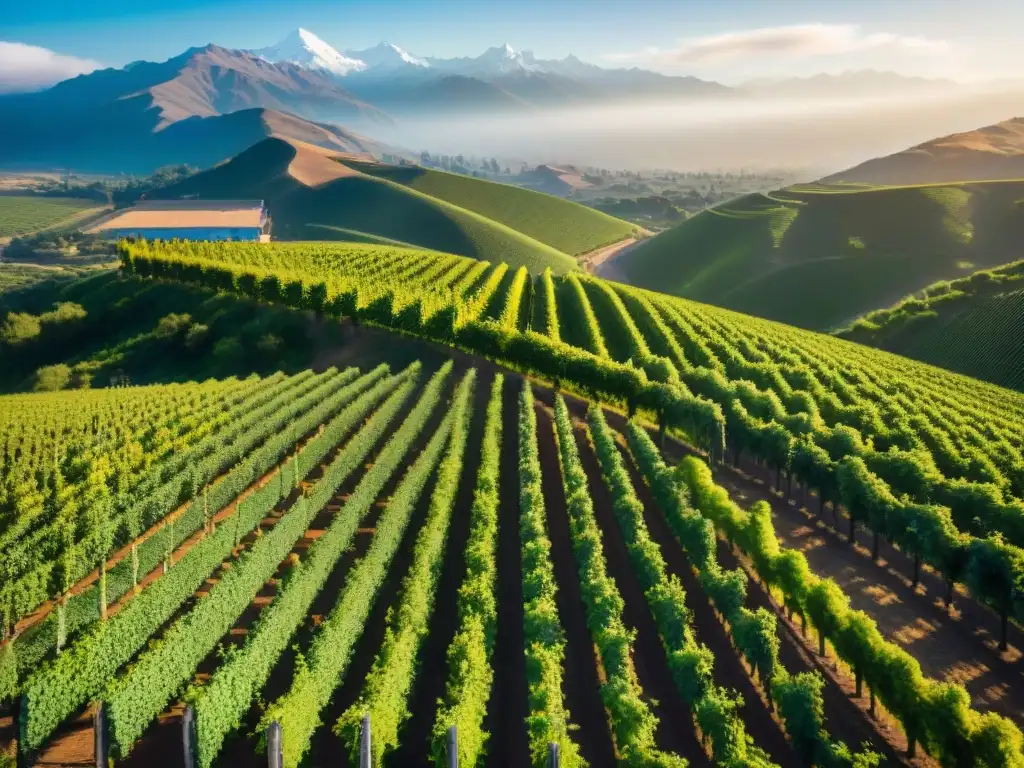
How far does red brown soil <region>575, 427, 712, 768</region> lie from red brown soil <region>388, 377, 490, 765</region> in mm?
6606

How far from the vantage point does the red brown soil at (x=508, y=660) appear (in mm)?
20250

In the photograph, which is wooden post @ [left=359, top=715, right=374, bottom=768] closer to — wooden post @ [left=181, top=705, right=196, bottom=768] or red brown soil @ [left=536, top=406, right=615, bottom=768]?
wooden post @ [left=181, top=705, right=196, bottom=768]

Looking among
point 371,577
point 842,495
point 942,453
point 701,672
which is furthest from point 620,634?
point 942,453

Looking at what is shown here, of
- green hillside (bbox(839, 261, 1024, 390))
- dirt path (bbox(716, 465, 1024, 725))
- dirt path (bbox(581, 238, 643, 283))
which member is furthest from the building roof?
dirt path (bbox(716, 465, 1024, 725))

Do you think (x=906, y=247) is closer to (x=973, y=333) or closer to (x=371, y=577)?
(x=973, y=333)

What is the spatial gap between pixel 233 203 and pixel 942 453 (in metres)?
177

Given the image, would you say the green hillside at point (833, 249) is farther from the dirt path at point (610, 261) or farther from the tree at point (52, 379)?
the tree at point (52, 379)

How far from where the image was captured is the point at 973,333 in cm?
7606

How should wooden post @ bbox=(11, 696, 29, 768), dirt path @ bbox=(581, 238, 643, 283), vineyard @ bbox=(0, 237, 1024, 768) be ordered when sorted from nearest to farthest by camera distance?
1. wooden post @ bbox=(11, 696, 29, 768)
2. vineyard @ bbox=(0, 237, 1024, 768)
3. dirt path @ bbox=(581, 238, 643, 283)

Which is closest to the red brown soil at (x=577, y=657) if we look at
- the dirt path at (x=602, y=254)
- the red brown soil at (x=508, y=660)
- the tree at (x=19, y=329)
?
the red brown soil at (x=508, y=660)

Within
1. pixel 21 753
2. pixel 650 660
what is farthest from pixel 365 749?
pixel 650 660

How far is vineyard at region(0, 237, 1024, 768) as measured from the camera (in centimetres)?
1936

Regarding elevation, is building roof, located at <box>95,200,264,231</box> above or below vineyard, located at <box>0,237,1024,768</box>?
above

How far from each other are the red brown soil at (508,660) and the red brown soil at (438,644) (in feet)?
5.72
